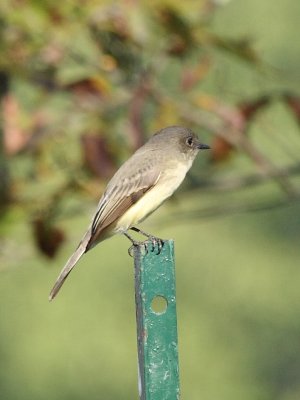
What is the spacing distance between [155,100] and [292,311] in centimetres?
473

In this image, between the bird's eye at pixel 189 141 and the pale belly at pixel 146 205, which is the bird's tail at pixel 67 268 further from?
the bird's eye at pixel 189 141

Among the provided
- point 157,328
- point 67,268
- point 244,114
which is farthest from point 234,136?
point 157,328

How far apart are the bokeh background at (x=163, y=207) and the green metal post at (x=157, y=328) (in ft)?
4.88

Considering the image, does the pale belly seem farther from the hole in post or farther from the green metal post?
the green metal post

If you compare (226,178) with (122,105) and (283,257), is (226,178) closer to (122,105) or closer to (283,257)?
(122,105)

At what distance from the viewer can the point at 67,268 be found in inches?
198

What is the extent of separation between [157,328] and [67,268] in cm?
117

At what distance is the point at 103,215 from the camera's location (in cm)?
549

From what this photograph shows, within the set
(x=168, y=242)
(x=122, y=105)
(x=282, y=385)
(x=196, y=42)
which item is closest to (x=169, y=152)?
(x=122, y=105)

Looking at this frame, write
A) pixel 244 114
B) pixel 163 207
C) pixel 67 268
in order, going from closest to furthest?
pixel 67 268 < pixel 244 114 < pixel 163 207

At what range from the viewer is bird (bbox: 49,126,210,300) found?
5.49m

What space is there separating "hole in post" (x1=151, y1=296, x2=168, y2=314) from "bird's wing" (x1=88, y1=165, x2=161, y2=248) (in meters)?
1.14

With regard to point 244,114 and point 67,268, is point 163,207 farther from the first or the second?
point 67,268

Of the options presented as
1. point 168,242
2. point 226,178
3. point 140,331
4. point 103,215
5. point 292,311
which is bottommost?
point 140,331
